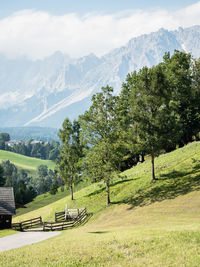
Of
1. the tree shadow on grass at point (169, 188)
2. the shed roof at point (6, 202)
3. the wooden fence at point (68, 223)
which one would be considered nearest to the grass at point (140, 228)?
the tree shadow on grass at point (169, 188)

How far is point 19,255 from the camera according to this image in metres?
20.9

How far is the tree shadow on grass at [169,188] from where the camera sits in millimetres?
39469

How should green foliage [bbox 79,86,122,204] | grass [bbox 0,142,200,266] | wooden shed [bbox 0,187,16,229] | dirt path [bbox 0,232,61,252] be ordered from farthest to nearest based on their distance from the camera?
wooden shed [bbox 0,187,16,229]
green foliage [bbox 79,86,122,204]
dirt path [bbox 0,232,61,252]
grass [bbox 0,142,200,266]

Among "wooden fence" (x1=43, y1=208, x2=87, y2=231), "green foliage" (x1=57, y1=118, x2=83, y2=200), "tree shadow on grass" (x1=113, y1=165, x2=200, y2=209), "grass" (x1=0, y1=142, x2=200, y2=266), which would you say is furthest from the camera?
"green foliage" (x1=57, y1=118, x2=83, y2=200)

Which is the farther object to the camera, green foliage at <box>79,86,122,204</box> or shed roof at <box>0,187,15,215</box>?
shed roof at <box>0,187,15,215</box>

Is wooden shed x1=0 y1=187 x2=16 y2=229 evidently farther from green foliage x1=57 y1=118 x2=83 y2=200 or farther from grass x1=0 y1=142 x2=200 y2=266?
green foliage x1=57 y1=118 x2=83 y2=200

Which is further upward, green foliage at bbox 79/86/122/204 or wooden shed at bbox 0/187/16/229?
green foliage at bbox 79/86/122/204

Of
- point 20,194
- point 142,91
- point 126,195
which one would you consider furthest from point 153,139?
point 20,194

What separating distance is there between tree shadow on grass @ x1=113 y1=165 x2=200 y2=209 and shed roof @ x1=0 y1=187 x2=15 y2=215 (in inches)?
696

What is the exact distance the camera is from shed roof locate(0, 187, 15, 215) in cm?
4650

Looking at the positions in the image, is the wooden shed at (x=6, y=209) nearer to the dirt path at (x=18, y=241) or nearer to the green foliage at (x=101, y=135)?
the dirt path at (x=18, y=241)

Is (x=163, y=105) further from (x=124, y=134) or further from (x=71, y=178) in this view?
(x=71, y=178)

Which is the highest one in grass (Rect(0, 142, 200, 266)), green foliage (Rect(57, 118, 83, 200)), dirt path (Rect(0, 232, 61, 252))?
green foliage (Rect(57, 118, 83, 200))

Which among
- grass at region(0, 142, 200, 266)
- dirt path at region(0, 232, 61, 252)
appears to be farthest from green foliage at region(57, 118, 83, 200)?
dirt path at region(0, 232, 61, 252)
